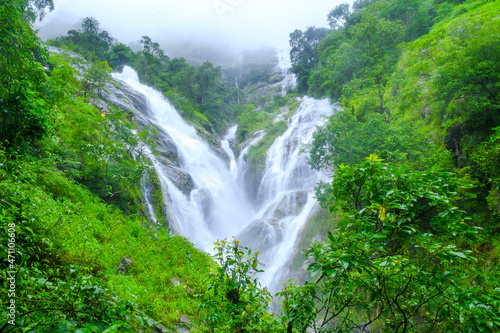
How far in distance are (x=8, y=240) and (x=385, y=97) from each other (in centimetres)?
1701

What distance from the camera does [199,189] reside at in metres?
21.6

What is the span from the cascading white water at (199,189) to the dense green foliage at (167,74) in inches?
116

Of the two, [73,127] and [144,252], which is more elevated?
[73,127]

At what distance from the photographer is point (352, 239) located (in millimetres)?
1933

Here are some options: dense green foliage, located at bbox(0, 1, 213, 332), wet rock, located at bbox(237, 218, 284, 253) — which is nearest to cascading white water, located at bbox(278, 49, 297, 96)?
wet rock, located at bbox(237, 218, 284, 253)

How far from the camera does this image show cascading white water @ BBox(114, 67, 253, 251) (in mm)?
17248

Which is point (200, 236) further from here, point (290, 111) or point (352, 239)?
point (290, 111)

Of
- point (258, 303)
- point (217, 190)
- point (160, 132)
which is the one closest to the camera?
point (258, 303)

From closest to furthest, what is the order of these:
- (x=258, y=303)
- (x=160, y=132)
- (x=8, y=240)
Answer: (x=8, y=240) → (x=258, y=303) → (x=160, y=132)

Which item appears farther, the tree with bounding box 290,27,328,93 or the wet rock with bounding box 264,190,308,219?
the tree with bounding box 290,27,328,93

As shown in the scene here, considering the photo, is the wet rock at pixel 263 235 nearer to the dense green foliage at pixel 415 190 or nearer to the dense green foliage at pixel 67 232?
the dense green foliage at pixel 415 190

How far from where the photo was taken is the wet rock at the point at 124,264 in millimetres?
5004

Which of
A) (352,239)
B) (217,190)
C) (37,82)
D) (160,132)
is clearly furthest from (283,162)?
(352,239)

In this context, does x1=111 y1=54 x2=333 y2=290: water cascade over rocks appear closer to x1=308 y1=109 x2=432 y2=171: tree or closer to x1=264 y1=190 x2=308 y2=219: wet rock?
x1=264 y1=190 x2=308 y2=219: wet rock
